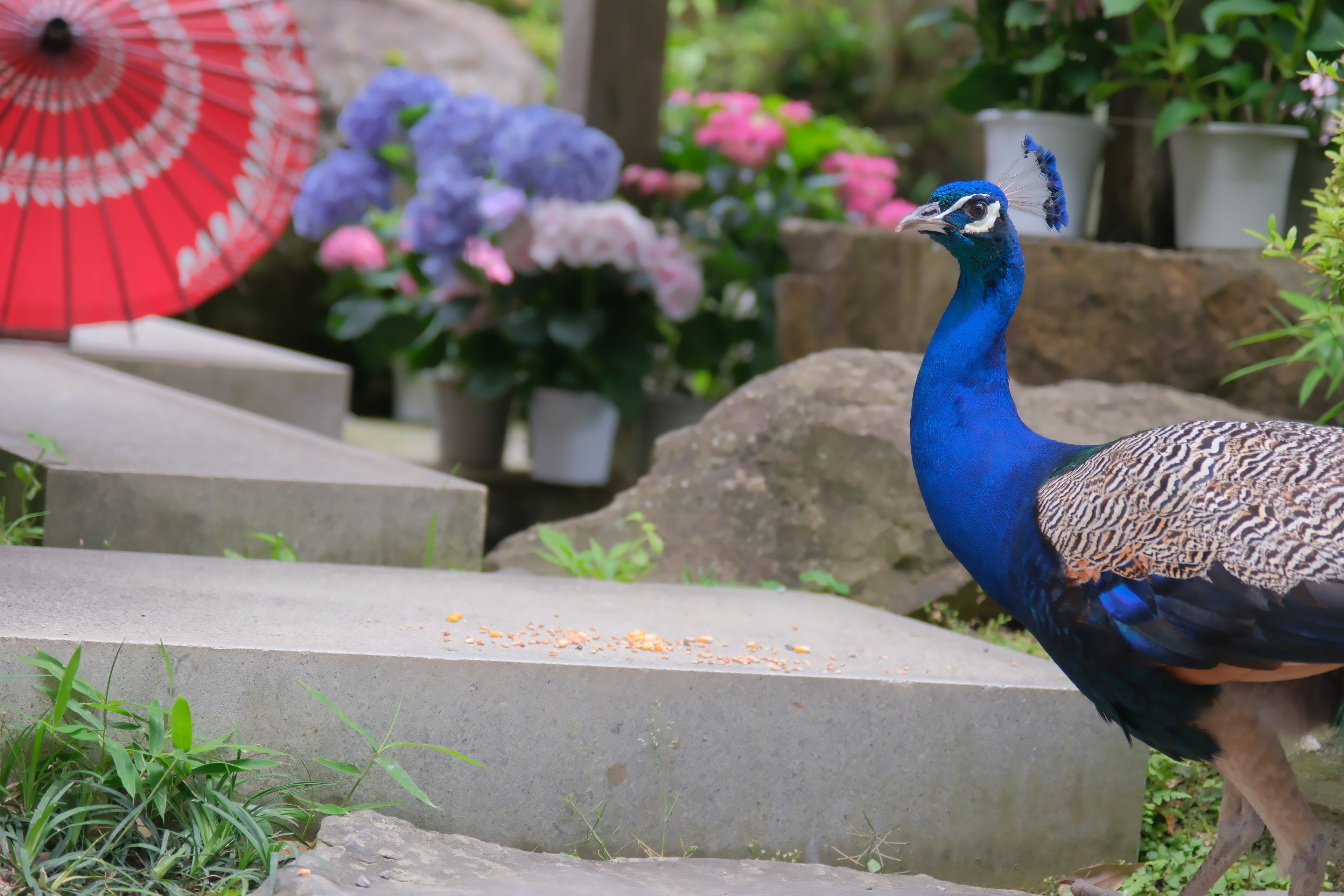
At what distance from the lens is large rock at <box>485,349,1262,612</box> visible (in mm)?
3133

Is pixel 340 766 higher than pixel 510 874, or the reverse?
pixel 340 766

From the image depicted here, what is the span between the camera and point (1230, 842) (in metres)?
1.89

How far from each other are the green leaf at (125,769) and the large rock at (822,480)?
1506mm

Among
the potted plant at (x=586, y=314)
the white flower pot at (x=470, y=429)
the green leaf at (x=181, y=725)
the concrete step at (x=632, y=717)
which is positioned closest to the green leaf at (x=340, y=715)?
the concrete step at (x=632, y=717)

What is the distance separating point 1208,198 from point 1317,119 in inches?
14.7

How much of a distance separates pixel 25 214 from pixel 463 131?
1763 mm

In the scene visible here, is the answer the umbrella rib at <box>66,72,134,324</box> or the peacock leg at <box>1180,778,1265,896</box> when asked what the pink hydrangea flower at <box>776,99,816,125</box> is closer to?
the umbrella rib at <box>66,72,134,324</box>

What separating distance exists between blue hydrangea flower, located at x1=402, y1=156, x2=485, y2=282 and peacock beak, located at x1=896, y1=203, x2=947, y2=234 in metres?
3.14

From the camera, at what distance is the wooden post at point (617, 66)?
5.09 m

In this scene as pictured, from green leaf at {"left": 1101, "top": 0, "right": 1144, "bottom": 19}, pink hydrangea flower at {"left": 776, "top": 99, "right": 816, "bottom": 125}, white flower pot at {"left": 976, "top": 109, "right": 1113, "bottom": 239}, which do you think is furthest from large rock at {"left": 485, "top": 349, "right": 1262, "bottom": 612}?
pink hydrangea flower at {"left": 776, "top": 99, "right": 816, "bottom": 125}

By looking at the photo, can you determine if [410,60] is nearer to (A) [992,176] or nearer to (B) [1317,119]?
(A) [992,176]

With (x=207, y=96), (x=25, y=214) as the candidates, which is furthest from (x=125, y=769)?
(x=207, y=96)

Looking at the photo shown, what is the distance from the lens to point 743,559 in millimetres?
3291

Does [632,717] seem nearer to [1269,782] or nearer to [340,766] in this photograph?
[340,766]
